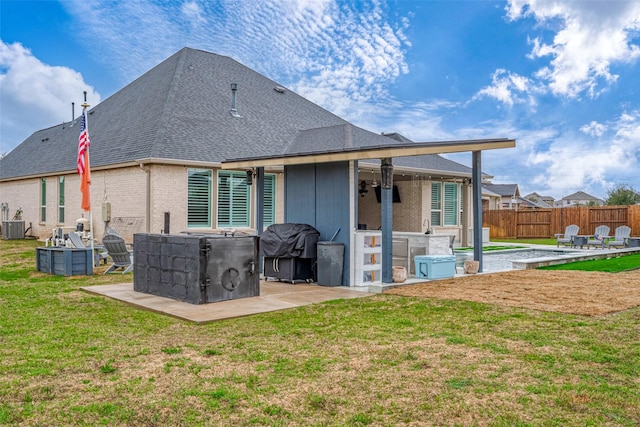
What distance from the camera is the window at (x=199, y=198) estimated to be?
653 inches

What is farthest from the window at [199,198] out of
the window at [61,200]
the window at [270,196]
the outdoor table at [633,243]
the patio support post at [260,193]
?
the outdoor table at [633,243]

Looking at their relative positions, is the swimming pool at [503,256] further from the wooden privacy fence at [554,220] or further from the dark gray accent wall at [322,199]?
the wooden privacy fence at [554,220]

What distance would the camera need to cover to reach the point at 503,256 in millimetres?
18172

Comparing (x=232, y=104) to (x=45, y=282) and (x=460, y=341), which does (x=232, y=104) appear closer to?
(x=45, y=282)

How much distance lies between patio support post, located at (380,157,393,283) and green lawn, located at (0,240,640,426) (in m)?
2.57

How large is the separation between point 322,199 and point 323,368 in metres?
6.41

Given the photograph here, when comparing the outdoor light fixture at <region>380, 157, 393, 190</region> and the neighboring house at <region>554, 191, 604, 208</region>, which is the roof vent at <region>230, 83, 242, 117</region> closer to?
the outdoor light fixture at <region>380, 157, 393, 190</region>

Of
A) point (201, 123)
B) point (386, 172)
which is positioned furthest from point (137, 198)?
point (386, 172)

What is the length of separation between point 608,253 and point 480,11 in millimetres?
9271

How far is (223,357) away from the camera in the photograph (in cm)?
534

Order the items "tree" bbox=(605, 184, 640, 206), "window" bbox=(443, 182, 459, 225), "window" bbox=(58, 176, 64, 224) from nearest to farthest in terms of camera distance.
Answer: "window" bbox=(58, 176, 64, 224), "window" bbox=(443, 182, 459, 225), "tree" bbox=(605, 184, 640, 206)

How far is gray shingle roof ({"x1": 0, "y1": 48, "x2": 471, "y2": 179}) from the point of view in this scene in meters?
17.1

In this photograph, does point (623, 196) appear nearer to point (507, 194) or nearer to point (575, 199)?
point (507, 194)

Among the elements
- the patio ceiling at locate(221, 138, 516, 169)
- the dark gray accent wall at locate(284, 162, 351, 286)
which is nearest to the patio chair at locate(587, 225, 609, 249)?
the patio ceiling at locate(221, 138, 516, 169)
